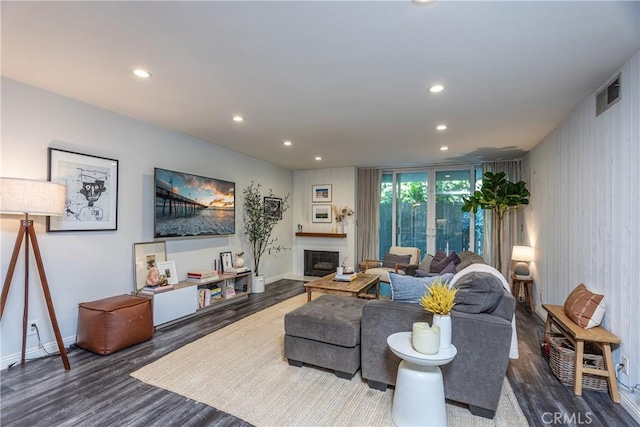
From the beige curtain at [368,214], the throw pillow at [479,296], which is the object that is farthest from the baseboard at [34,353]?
the beige curtain at [368,214]

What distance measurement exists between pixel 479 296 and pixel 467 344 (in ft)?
1.13

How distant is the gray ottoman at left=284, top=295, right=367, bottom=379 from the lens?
8.02ft

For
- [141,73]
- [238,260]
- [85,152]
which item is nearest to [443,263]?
[238,260]

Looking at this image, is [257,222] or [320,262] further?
[320,262]

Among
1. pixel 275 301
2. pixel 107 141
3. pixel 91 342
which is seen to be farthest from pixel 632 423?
pixel 107 141

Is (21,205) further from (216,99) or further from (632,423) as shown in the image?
(632,423)

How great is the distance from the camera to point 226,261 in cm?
505

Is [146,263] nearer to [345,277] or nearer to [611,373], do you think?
[345,277]

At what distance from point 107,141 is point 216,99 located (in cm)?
145

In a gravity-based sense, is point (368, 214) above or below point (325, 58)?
below

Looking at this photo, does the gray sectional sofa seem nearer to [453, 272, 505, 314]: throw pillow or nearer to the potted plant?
[453, 272, 505, 314]: throw pillow

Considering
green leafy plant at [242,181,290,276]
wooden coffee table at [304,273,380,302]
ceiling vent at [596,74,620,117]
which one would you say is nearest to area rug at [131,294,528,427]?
wooden coffee table at [304,273,380,302]

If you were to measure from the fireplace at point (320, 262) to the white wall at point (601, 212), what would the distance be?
12.7ft

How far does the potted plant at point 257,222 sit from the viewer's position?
558 cm
